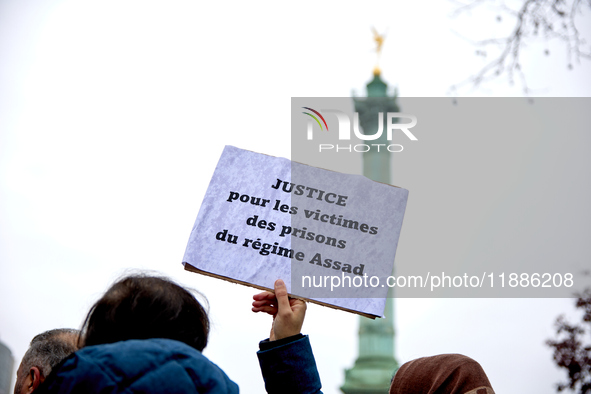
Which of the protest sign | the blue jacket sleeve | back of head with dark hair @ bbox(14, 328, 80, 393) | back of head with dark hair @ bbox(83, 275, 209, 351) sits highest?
the protest sign

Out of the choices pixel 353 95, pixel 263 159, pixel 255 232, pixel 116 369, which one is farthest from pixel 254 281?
pixel 353 95

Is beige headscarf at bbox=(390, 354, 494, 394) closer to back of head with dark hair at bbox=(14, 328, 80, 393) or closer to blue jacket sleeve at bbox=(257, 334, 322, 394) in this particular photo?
blue jacket sleeve at bbox=(257, 334, 322, 394)

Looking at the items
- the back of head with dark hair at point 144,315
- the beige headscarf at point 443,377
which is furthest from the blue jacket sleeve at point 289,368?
the beige headscarf at point 443,377

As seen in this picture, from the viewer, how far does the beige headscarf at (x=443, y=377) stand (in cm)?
216

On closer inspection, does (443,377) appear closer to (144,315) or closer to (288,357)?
(288,357)

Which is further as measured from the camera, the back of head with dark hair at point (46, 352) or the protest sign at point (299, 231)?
the back of head with dark hair at point (46, 352)

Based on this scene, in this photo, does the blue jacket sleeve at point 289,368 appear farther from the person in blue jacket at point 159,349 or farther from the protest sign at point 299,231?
the protest sign at point 299,231

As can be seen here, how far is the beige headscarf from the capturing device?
2.16 meters

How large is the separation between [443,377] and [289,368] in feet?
2.05

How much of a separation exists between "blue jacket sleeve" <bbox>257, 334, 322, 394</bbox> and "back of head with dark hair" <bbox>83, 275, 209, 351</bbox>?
32 centimetres

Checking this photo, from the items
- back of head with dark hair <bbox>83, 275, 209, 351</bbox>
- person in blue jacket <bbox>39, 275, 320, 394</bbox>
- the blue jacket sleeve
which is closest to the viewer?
person in blue jacket <bbox>39, 275, 320, 394</bbox>

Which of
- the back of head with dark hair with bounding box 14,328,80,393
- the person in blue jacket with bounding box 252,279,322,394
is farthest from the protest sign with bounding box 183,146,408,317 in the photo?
the back of head with dark hair with bounding box 14,328,80,393

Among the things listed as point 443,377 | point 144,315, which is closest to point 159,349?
point 144,315

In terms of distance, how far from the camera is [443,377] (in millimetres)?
2209
